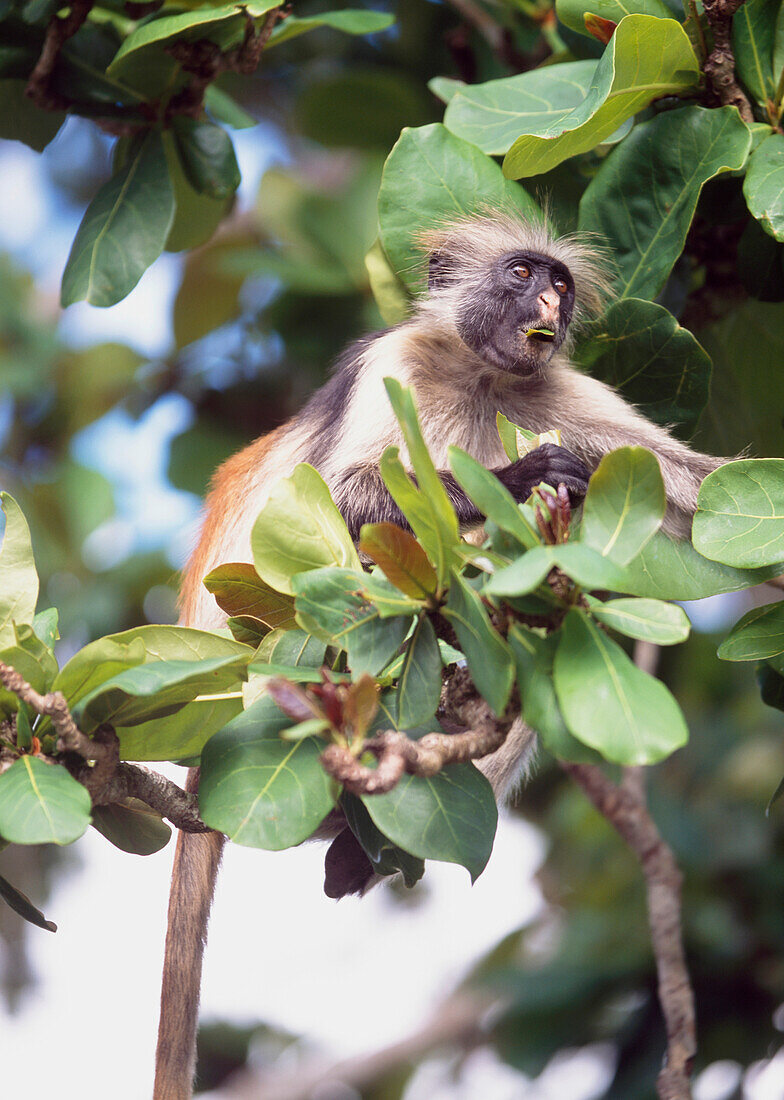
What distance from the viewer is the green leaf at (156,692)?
1.48 m

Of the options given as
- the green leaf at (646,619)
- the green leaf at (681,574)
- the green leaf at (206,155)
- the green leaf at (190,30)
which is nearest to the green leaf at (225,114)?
the green leaf at (206,155)

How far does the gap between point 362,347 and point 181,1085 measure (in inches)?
72.0

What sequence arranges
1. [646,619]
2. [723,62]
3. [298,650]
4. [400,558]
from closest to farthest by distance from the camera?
[646,619], [400,558], [298,650], [723,62]

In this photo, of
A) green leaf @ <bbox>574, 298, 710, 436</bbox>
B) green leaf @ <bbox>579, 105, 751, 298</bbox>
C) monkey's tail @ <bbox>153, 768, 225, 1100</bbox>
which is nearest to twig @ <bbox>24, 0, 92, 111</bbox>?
green leaf @ <bbox>579, 105, 751, 298</bbox>

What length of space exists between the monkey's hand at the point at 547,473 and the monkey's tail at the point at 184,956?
2.96ft

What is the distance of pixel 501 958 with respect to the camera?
19.7ft

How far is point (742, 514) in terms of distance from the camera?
1733 millimetres

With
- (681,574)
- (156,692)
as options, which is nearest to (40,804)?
(156,692)

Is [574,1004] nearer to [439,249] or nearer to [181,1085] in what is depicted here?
[181,1085]

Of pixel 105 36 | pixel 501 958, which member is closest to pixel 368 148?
pixel 105 36

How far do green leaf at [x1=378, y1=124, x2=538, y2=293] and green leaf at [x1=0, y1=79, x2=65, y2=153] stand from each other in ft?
3.25

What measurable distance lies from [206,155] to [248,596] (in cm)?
147

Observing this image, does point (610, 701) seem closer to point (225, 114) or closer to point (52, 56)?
point (52, 56)

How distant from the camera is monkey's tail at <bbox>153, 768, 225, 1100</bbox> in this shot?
2.27m
